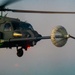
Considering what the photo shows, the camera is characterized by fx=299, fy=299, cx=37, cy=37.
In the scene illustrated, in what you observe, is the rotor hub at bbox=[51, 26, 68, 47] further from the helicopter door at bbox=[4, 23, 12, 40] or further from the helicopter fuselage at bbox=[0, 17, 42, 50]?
the helicopter door at bbox=[4, 23, 12, 40]

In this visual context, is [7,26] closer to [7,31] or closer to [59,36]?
[7,31]

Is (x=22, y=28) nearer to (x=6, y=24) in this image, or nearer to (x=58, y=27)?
(x=6, y=24)

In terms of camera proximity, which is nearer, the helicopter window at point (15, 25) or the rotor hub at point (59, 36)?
the rotor hub at point (59, 36)

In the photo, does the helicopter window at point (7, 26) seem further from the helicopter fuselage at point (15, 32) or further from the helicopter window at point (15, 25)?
the helicopter window at point (15, 25)

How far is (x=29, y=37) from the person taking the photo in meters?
30.5

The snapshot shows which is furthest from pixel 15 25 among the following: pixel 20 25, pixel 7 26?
pixel 7 26

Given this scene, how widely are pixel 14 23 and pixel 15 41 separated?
7.53ft

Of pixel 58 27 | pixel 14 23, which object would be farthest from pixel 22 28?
pixel 58 27

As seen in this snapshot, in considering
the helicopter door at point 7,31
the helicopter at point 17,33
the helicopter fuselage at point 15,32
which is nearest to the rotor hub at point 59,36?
the helicopter at point 17,33

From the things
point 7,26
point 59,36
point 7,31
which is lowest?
point 59,36

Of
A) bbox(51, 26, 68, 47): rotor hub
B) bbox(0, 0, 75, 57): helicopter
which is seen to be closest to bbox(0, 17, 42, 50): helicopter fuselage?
bbox(0, 0, 75, 57): helicopter

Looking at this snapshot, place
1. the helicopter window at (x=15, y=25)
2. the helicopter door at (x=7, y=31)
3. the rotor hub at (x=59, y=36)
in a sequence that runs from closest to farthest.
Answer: the rotor hub at (x=59, y=36) < the helicopter door at (x=7, y=31) < the helicopter window at (x=15, y=25)

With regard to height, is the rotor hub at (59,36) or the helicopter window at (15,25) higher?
the helicopter window at (15,25)

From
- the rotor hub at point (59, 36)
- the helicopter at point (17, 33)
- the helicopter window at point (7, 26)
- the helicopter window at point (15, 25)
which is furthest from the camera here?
the helicopter window at point (7, 26)
